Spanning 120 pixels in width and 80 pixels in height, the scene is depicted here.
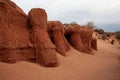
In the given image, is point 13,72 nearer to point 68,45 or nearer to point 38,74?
point 38,74

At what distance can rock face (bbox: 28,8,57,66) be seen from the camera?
1472 cm

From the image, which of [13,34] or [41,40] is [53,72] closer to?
[41,40]

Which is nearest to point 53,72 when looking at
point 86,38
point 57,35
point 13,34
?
point 13,34

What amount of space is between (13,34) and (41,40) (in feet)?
5.49

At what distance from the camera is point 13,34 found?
14195 millimetres

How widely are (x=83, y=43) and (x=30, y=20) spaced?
313 inches

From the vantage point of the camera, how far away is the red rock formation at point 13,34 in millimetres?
13352

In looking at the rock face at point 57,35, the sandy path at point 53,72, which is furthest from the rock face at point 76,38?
the sandy path at point 53,72

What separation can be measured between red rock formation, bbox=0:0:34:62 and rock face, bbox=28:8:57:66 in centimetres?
40

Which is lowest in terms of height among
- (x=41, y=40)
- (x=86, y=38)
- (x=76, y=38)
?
(x=86, y=38)

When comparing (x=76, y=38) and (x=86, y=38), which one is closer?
(x=76, y=38)

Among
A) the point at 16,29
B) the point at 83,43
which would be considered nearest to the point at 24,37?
the point at 16,29

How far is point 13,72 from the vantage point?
40.1 feet

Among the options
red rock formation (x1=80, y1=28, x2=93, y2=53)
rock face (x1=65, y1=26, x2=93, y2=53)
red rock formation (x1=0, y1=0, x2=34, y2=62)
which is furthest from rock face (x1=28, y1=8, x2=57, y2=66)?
red rock formation (x1=80, y1=28, x2=93, y2=53)
